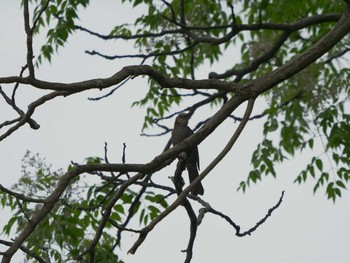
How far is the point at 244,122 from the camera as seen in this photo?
4.02 meters

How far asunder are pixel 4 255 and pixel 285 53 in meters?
8.20

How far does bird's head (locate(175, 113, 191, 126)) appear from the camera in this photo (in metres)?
7.98

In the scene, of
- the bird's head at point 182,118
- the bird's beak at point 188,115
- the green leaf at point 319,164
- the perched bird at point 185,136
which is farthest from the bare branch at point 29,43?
the green leaf at point 319,164

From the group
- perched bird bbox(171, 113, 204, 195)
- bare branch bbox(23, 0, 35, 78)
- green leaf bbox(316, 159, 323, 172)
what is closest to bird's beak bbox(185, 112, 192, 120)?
perched bird bbox(171, 113, 204, 195)

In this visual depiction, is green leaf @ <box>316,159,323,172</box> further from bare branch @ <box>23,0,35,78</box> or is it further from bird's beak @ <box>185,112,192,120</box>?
bare branch @ <box>23,0,35,78</box>

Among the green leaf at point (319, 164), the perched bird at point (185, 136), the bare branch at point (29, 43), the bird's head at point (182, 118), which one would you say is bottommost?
the bare branch at point (29, 43)

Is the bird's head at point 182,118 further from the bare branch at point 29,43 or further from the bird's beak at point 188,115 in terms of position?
the bare branch at point 29,43

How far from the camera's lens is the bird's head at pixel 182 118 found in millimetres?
7984

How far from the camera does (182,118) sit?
8.06 meters

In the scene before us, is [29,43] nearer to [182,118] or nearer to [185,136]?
[185,136]

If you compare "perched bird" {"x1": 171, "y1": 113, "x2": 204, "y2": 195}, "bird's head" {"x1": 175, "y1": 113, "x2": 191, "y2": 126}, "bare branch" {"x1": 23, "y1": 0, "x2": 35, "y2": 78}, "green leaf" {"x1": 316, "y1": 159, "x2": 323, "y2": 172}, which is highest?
"green leaf" {"x1": 316, "y1": 159, "x2": 323, "y2": 172}

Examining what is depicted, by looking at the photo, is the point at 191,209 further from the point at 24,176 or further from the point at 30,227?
the point at 24,176

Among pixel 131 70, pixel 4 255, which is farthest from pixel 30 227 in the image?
pixel 131 70

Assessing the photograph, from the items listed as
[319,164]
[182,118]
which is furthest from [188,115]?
[319,164]
